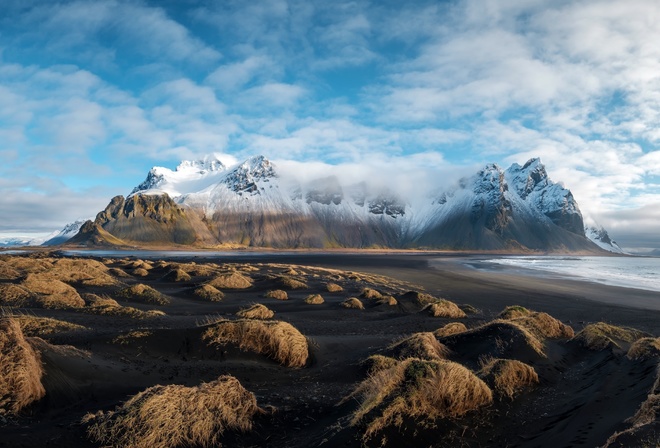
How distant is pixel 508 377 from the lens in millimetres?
9602

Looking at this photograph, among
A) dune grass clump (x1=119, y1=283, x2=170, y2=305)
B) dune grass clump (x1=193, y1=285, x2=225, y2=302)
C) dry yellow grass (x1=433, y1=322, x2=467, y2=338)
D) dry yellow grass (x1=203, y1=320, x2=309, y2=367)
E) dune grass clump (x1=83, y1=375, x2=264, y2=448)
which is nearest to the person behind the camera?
dune grass clump (x1=83, y1=375, x2=264, y2=448)

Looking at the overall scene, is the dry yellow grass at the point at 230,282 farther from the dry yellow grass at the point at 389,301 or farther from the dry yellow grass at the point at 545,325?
the dry yellow grass at the point at 545,325

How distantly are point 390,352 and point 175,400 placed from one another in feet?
25.6

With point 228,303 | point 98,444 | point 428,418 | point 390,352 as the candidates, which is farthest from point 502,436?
point 228,303

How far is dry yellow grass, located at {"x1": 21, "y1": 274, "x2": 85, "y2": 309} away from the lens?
1911cm

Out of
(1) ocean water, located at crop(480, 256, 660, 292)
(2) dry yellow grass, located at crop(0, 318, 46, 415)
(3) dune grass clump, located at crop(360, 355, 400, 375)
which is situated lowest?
(1) ocean water, located at crop(480, 256, 660, 292)

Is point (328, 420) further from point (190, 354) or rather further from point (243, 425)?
point (190, 354)

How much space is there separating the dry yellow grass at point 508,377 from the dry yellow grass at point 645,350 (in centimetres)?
350

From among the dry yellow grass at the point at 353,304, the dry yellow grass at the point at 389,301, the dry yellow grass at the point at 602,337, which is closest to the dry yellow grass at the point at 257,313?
the dry yellow grass at the point at 353,304

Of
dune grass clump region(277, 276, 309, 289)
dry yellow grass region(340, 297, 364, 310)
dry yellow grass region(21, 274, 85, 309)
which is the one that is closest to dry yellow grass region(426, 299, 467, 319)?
dry yellow grass region(340, 297, 364, 310)

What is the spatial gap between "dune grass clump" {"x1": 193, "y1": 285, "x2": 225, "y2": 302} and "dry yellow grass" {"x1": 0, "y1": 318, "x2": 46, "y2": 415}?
1857 cm

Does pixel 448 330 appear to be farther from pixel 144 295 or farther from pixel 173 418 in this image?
pixel 144 295

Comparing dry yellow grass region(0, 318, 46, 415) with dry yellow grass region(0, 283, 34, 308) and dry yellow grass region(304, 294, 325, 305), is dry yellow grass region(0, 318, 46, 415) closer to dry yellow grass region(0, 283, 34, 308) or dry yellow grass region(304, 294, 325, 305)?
dry yellow grass region(0, 283, 34, 308)

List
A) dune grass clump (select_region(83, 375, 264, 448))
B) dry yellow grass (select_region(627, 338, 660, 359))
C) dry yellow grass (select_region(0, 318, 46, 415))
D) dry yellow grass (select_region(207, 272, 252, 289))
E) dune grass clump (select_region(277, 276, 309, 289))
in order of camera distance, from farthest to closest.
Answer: dune grass clump (select_region(277, 276, 309, 289))
dry yellow grass (select_region(207, 272, 252, 289))
dry yellow grass (select_region(627, 338, 660, 359))
dry yellow grass (select_region(0, 318, 46, 415))
dune grass clump (select_region(83, 375, 264, 448))
